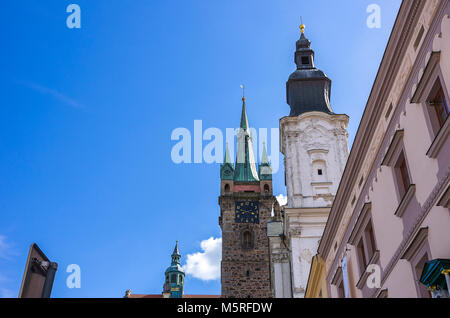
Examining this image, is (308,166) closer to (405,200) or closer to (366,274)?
(366,274)

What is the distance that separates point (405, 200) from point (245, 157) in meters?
66.5

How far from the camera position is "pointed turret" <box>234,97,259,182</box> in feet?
244

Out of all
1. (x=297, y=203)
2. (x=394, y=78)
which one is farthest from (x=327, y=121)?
(x=394, y=78)

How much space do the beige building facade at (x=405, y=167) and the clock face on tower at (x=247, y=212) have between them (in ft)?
165

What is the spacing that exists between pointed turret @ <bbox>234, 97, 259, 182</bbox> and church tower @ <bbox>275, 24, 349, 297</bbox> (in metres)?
38.7

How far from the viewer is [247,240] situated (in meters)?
65.1

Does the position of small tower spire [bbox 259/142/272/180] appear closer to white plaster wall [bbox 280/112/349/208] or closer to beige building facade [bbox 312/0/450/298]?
white plaster wall [bbox 280/112/349/208]

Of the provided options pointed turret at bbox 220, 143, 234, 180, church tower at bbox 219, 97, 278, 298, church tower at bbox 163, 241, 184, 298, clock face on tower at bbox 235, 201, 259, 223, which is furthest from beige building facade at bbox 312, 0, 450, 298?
church tower at bbox 163, 241, 184, 298

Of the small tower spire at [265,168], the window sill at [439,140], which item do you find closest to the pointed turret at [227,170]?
the small tower spire at [265,168]

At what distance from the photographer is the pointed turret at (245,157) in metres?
74.3

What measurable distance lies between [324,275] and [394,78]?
34.6 feet

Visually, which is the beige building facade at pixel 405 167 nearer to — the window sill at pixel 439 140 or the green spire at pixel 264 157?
the window sill at pixel 439 140

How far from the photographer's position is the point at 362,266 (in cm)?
1530

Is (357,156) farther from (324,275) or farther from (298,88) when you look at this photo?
(298,88)
